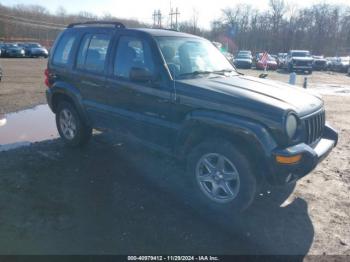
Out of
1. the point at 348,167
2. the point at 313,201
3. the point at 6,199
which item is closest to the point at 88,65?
the point at 6,199

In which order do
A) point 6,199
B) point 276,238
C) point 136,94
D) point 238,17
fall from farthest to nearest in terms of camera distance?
point 238,17 → point 136,94 → point 6,199 → point 276,238

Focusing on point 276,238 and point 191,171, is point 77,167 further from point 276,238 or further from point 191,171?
point 276,238

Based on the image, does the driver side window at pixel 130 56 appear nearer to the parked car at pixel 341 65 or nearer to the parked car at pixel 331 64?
the parked car at pixel 341 65

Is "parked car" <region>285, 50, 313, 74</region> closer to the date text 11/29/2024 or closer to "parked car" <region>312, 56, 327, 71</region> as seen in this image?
"parked car" <region>312, 56, 327, 71</region>

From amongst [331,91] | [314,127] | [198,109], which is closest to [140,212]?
[198,109]

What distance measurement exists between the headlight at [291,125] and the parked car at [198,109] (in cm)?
1

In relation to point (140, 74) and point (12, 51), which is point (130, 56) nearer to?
point (140, 74)

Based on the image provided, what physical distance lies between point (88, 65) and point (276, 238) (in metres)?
3.82

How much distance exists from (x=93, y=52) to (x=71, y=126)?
5.04 feet

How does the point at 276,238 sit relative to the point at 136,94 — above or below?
below

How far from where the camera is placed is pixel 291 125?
3551mm

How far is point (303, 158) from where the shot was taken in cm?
352

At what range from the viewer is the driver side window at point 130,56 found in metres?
4.41

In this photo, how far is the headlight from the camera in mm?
3498
